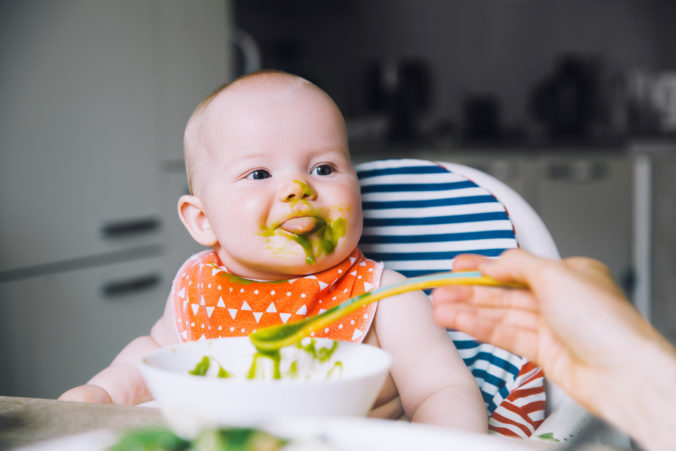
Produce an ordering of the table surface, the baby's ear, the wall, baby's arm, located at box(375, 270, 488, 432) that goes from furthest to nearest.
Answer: the wall → the baby's ear → baby's arm, located at box(375, 270, 488, 432) → the table surface

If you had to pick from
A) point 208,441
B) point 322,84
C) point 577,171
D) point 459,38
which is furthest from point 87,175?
point 459,38

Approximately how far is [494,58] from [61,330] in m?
2.84

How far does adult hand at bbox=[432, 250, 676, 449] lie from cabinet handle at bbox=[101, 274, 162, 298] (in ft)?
4.82

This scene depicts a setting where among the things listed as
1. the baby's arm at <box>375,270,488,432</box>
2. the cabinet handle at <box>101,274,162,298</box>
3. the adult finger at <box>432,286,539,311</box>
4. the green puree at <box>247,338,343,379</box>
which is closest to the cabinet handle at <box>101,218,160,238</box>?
the cabinet handle at <box>101,274,162,298</box>

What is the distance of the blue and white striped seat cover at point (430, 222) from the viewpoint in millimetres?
954

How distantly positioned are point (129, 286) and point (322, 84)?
7.30 feet

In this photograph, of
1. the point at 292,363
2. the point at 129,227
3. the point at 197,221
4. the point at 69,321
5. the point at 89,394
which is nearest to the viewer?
the point at 292,363

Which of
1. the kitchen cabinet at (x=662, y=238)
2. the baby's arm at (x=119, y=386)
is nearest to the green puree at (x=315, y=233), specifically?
the baby's arm at (x=119, y=386)

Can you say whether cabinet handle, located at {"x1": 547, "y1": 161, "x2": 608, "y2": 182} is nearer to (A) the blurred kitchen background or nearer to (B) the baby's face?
(A) the blurred kitchen background

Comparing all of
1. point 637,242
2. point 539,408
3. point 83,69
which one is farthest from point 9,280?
point 637,242

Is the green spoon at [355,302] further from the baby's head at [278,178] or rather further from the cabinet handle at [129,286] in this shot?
the cabinet handle at [129,286]

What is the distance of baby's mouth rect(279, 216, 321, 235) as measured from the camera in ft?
2.72

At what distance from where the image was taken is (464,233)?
992mm

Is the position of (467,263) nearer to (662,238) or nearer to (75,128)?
(75,128)
